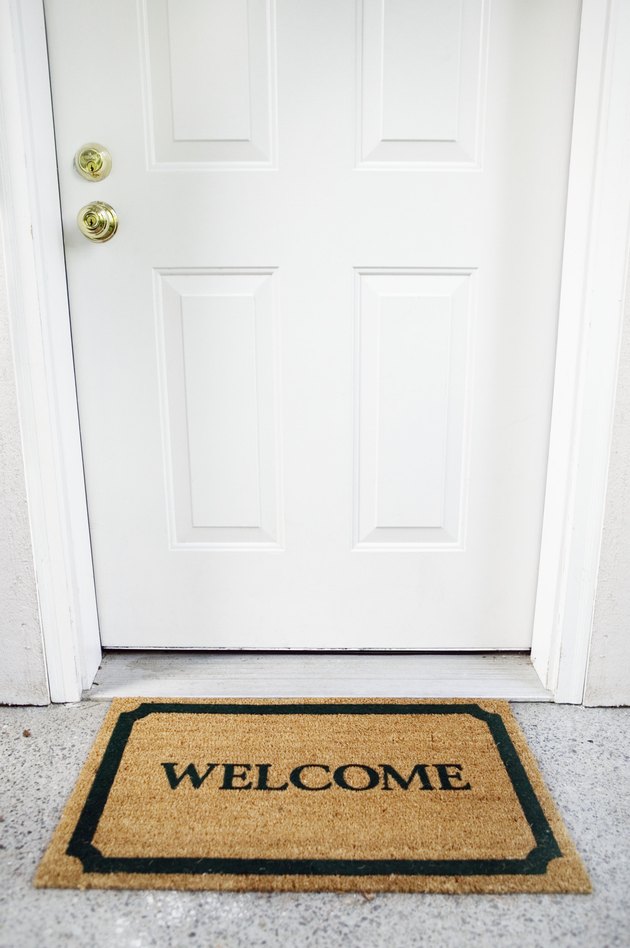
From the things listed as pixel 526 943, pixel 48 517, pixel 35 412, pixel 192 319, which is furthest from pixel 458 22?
pixel 526 943

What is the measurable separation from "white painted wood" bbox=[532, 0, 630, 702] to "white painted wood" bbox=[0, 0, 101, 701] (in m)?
0.91

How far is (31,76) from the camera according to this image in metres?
1.15

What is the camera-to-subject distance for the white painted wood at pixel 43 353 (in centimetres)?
113

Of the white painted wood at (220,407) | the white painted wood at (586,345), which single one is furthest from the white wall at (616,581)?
the white painted wood at (220,407)

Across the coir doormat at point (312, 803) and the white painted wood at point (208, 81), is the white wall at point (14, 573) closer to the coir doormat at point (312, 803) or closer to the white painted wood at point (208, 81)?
the coir doormat at point (312, 803)

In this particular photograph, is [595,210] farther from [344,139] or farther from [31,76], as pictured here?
[31,76]

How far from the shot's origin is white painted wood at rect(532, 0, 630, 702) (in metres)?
1.13

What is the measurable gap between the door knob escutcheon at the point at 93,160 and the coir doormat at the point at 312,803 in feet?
3.23

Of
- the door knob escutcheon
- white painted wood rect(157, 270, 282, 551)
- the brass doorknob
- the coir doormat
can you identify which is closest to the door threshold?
the coir doormat

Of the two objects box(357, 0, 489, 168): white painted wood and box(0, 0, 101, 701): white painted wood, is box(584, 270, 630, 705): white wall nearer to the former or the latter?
box(357, 0, 489, 168): white painted wood

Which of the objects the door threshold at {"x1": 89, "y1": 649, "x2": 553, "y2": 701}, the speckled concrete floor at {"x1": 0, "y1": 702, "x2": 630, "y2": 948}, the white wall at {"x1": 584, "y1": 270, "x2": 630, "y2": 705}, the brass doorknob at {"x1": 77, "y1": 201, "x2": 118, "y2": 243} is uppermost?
the brass doorknob at {"x1": 77, "y1": 201, "x2": 118, "y2": 243}

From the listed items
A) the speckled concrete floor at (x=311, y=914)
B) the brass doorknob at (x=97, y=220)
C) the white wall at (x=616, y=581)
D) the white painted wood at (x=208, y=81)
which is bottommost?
the speckled concrete floor at (x=311, y=914)

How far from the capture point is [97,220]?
124cm

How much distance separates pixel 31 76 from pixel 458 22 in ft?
2.35
